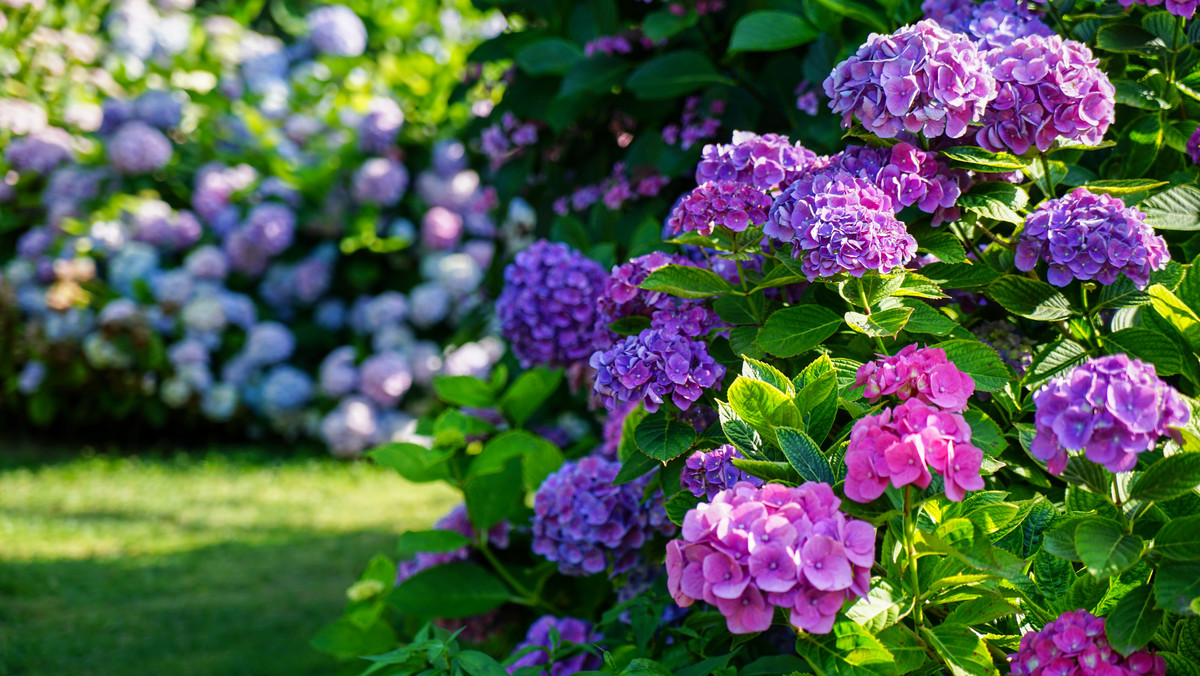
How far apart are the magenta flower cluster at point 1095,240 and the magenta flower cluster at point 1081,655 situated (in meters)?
0.41

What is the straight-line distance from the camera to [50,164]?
4719 millimetres

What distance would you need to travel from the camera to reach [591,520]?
156 cm

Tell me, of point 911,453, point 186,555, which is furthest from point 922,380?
point 186,555

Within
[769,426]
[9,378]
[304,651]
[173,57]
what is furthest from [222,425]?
[769,426]

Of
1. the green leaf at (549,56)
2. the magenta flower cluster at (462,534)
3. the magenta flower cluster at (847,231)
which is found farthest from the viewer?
the green leaf at (549,56)

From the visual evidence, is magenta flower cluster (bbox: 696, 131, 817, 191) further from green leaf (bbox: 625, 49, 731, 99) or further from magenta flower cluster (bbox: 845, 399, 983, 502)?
green leaf (bbox: 625, 49, 731, 99)

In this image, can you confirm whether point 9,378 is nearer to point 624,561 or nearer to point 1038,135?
point 624,561

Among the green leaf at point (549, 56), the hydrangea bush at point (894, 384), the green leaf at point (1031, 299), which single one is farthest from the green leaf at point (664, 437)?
the green leaf at point (549, 56)

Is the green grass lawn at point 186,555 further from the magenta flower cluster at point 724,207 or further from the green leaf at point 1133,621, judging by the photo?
the green leaf at point 1133,621

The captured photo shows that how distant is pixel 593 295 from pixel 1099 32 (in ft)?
2.99

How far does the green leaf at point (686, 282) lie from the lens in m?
1.23

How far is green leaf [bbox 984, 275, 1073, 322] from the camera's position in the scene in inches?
47.0

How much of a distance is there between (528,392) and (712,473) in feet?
2.58

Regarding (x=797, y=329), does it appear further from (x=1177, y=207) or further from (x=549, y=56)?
(x=549, y=56)
